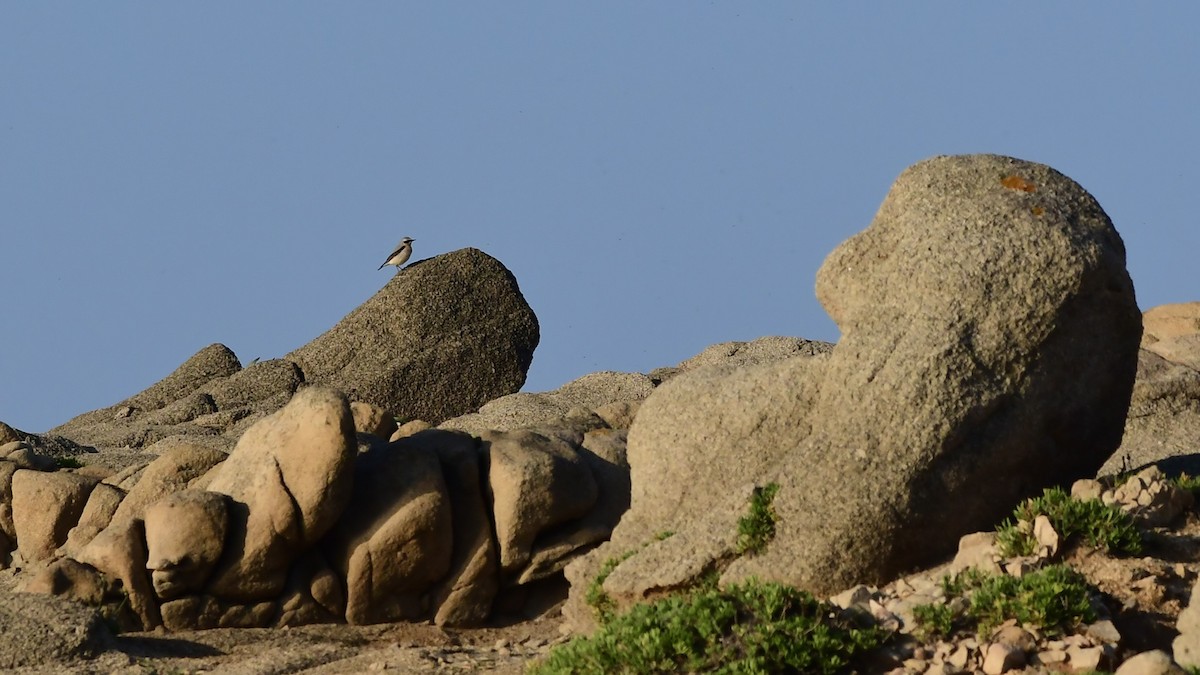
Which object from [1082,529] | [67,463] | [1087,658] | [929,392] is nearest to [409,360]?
[67,463]

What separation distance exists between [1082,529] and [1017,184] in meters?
3.17

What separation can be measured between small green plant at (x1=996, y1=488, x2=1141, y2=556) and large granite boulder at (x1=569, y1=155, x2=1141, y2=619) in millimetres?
893

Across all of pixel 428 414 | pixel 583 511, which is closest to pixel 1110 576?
pixel 583 511

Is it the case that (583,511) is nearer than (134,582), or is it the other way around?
(134,582)

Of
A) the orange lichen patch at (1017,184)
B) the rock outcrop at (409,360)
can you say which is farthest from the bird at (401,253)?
the orange lichen patch at (1017,184)

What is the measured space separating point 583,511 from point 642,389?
32.6 ft

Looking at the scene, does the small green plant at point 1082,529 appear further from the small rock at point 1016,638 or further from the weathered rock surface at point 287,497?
the weathered rock surface at point 287,497

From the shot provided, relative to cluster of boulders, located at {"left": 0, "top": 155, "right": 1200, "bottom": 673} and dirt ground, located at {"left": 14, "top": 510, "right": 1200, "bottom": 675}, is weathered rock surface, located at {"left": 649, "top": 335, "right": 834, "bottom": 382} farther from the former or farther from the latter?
dirt ground, located at {"left": 14, "top": 510, "right": 1200, "bottom": 675}

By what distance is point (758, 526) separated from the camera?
12875 mm

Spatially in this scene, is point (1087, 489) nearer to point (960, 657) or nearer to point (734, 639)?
point (960, 657)

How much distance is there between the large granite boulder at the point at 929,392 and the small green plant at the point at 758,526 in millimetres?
74

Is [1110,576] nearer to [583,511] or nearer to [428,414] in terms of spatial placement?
[583,511]

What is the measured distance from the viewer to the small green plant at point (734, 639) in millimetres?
10641

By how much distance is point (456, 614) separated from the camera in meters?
18.1
